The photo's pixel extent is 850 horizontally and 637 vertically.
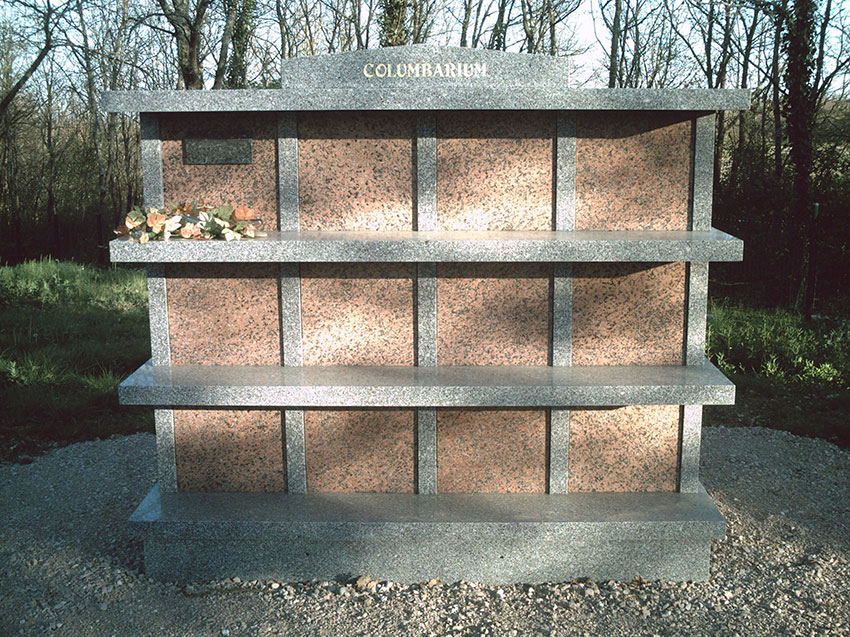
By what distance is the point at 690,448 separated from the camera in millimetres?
4730

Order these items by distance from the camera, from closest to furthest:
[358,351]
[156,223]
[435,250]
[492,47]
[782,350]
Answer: [435,250]
[156,223]
[358,351]
[782,350]
[492,47]

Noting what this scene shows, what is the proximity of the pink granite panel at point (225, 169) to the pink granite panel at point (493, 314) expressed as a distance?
43.2 inches

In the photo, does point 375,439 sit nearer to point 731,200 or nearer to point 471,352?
point 471,352

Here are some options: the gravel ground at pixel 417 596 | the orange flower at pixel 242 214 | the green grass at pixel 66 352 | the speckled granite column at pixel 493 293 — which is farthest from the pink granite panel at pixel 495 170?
the green grass at pixel 66 352

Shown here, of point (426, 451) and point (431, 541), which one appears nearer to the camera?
point (431, 541)

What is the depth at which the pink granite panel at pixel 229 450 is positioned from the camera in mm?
4719

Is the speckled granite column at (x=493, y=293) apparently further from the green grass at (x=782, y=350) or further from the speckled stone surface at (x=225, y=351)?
the green grass at (x=782, y=350)

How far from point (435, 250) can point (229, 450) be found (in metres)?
1.72

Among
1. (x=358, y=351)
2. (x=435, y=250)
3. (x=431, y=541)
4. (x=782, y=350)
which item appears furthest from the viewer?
(x=782, y=350)

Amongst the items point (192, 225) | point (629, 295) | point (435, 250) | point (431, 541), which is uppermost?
point (192, 225)

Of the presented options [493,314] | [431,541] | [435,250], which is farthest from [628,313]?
[431,541]

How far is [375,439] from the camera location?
4.75 meters

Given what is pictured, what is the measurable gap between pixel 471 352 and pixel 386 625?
1.54 meters

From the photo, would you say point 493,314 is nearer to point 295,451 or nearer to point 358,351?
point 358,351
